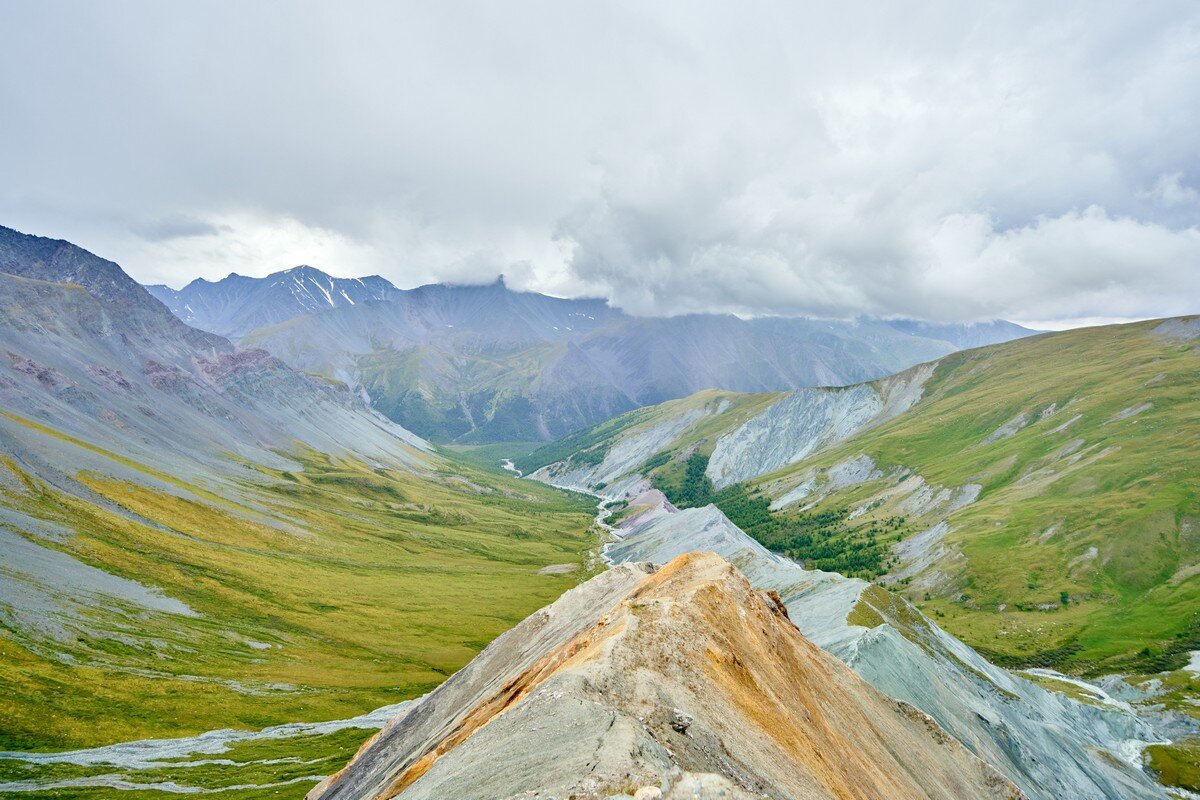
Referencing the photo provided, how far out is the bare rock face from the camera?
16.3 m

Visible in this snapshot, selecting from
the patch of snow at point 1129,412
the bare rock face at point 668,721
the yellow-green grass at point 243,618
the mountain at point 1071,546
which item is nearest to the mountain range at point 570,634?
the bare rock face at point 668,721

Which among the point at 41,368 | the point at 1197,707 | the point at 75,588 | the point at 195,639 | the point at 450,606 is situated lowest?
the point at 1197,707

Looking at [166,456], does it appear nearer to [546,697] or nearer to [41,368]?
[41,368]

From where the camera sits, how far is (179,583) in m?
99.2

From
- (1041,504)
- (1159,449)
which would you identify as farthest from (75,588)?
(1159,449)

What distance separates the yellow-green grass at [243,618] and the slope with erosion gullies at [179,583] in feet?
1.21

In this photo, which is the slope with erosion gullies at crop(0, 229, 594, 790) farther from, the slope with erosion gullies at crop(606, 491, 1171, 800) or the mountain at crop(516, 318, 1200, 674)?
the mountain at crop(516, 318, 1200, 674)

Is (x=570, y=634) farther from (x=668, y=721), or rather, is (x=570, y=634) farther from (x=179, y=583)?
(x=179, y=583)

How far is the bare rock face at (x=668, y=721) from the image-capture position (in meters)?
16.3

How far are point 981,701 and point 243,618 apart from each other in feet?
340

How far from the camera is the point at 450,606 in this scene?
13100 cm

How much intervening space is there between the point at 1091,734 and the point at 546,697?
91535 mm

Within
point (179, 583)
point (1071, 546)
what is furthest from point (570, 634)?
point (1071, 546)

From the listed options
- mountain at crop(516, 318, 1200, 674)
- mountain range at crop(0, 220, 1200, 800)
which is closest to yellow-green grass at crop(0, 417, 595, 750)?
mountain range at crop(0, 220, 1200, 800)
